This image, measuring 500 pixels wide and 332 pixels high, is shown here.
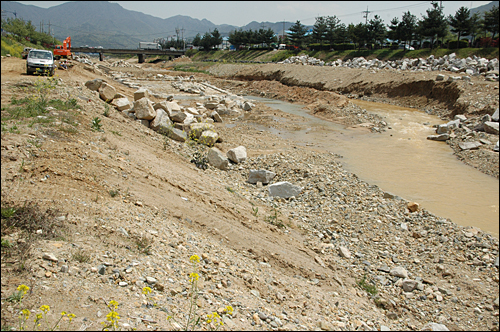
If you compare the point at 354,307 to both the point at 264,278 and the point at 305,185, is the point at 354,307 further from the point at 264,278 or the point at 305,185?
the point at 305,185

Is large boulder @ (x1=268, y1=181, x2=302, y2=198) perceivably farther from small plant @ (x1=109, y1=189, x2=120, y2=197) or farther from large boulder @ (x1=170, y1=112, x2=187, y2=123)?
large boulder @ (x1=170, y1=112, x2=187, y2=123)

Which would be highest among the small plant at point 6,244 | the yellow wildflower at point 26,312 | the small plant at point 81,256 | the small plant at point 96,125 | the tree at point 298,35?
the tree at point 298,35

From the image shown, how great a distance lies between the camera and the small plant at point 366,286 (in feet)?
20.3

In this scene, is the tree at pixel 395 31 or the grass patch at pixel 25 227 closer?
the grass patch at pixel 25 227

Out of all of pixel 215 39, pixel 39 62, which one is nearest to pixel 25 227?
pixel 39 62

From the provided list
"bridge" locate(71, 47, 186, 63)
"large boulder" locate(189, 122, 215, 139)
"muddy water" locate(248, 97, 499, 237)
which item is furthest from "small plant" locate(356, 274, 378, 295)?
"bridge" locate(71, 47, 186, 63)

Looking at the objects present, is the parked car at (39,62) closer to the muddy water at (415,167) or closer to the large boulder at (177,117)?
the large boulder at (177,117)

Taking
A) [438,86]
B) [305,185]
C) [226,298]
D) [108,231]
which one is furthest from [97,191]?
[438,86]

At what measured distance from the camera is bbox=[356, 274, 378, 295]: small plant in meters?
6.20

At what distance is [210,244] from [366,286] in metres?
3.04

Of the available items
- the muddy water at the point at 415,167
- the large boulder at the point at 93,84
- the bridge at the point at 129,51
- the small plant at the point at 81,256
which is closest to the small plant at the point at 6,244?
the small plant at the point at 81,256

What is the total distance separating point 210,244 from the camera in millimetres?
6035

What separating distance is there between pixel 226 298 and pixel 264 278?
1096 millimetres

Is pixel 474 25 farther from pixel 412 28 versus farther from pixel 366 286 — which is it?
pixel 366 286
